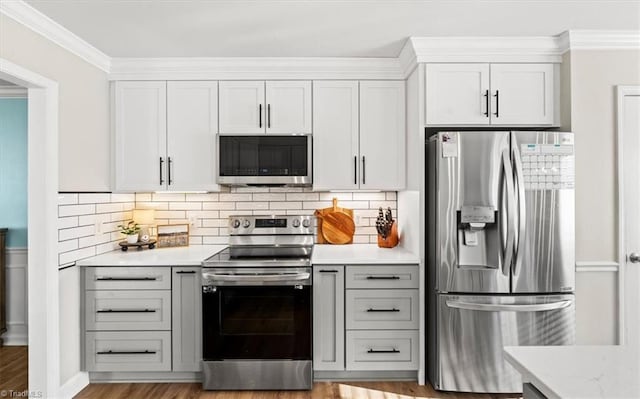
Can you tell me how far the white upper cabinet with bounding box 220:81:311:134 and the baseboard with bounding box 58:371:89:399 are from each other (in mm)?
1968

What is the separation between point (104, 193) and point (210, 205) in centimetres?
82

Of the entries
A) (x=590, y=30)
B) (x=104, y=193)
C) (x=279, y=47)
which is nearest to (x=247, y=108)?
(x=279, y=47)

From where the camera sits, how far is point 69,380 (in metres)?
3.01

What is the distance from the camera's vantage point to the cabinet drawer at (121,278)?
3.12 metres

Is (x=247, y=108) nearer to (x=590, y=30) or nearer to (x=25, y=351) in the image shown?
(x=590, y=30)

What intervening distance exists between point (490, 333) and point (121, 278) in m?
2.45

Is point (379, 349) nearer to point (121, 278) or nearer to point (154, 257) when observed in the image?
point (154, 257)

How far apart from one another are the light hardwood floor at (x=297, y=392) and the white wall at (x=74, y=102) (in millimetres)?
1379

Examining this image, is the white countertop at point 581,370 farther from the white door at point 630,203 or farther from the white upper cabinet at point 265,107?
the white upper cabinet at point 265,107

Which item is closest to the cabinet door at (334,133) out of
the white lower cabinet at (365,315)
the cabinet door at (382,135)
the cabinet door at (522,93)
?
the cabinet door at (382,135)

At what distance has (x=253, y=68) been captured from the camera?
3.49 meters

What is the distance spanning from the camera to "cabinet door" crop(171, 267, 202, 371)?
3139mm

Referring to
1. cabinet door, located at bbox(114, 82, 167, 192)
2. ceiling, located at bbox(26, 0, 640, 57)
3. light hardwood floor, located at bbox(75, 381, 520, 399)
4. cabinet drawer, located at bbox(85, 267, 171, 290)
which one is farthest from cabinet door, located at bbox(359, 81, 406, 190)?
cabinet drawer, located at bbox(85, 267, 171, 290)

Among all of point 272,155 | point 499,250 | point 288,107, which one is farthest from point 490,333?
point 288,107
